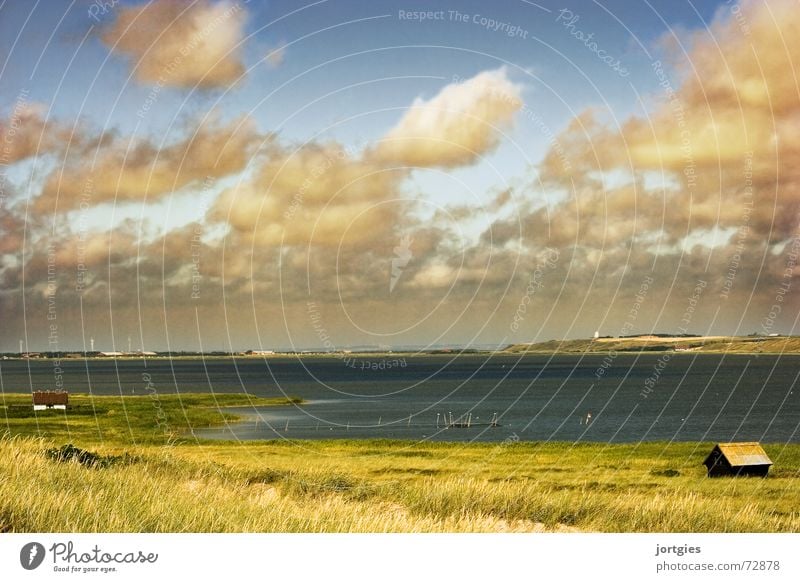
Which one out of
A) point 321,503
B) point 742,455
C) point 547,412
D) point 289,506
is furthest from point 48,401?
point 289,506

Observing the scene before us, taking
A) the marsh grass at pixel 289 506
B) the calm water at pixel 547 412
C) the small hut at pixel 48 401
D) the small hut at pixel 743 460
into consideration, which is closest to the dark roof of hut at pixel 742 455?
the small hut at pixel 743 460

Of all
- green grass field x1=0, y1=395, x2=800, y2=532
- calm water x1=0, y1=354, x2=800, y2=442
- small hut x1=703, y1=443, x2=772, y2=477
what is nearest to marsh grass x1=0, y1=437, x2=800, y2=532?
green grass field x1=0, y1=395, x2=800, y2=532

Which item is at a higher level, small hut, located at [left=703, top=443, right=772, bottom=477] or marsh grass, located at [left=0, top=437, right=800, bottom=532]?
marsh grass, located at [left=0, top=437, right=800, bottom=532]

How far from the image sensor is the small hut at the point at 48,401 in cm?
8546

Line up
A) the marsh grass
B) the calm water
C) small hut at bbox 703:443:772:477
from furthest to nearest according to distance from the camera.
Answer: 1. the calm water
2. small hut at bbox 703:443:772:477
3. the marsh grass

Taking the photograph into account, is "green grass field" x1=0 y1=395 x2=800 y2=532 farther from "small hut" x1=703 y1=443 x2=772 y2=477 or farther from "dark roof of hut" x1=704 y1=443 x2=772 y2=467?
"dark roof of hut" x1=704 y1=443 x2=772 y2=467

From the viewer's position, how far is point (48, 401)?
86438mm

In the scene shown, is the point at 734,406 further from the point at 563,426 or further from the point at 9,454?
the point at 9,454

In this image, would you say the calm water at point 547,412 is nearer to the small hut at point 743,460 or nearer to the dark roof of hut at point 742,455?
the small hut at point 743,460

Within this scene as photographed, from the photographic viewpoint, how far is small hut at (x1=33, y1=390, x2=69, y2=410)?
85.5m

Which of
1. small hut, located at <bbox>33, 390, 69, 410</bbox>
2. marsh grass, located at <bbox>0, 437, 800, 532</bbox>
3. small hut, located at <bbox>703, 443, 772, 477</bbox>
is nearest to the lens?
marsh grass, located at <bbox>0, 437, 800, 532</bbox>

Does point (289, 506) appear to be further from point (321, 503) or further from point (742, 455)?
point (742, 455)
